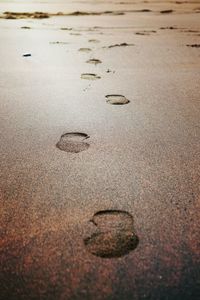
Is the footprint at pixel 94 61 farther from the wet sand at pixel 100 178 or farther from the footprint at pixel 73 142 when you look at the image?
the footprint at pixel 73 142

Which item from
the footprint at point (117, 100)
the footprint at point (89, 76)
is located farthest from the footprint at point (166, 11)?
the footprint at point (117, 100)

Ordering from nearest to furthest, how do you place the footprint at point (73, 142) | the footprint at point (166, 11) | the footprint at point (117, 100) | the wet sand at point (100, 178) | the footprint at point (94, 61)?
the wet sand at point (100, 178), the footprint at point (73, 142), the footprint at point (117, 100), the footprint at point (94, 61), the footprint at point (166, 11)

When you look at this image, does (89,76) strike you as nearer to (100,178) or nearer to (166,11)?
(100,178)

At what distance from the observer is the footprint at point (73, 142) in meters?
1.71

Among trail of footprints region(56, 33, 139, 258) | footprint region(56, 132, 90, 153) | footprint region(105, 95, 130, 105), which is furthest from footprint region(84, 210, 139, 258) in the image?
footprint region(105, 95, 130, 105)

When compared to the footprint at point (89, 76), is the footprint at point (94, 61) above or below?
above

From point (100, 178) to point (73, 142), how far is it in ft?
1.27

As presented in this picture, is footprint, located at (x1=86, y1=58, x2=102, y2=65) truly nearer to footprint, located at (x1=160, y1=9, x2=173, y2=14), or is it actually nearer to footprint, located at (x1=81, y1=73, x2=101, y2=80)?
footprint, located at (x1=81, y1=73, x2=101, y2=80)

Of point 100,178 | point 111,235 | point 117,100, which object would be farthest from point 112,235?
point 117,100

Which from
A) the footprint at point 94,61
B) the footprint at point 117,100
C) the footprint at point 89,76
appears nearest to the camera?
the footprint at point 117,100

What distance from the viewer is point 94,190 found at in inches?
54.2

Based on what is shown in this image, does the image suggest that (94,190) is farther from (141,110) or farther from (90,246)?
(141,110)

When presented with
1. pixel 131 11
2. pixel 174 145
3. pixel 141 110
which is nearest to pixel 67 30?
pixel 131 11

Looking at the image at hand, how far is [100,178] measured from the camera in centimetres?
146
